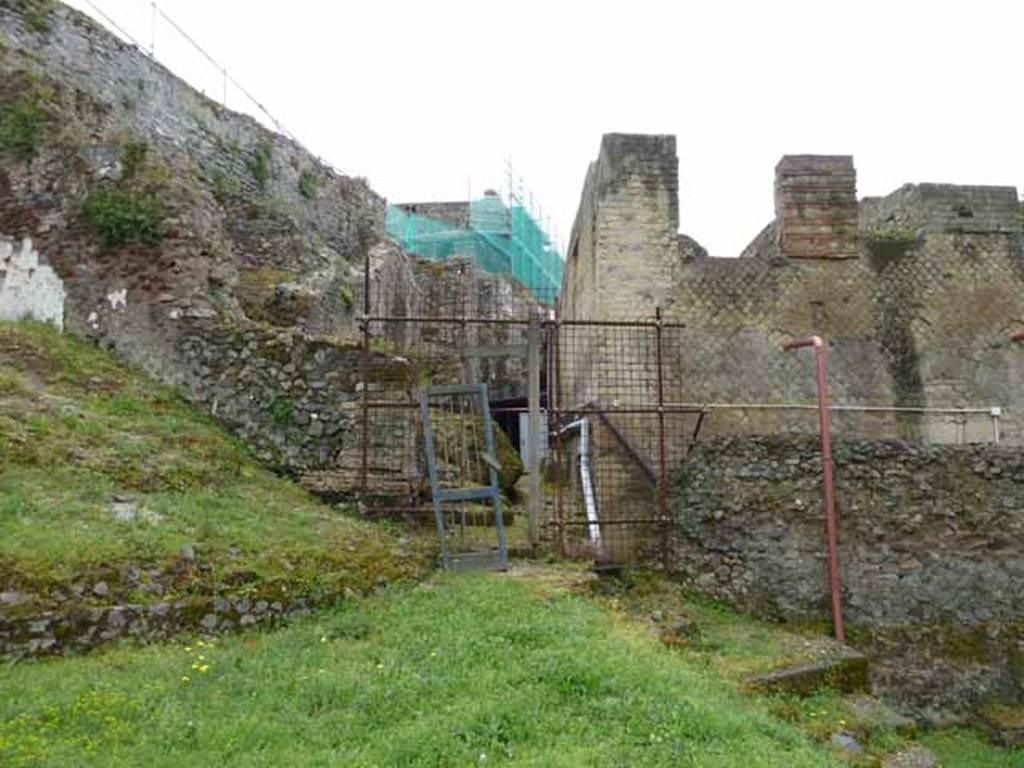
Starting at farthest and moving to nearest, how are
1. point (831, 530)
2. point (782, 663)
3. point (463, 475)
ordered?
point (463, 475), point (831, 530), point (782, 663)

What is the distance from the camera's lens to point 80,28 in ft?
50.0

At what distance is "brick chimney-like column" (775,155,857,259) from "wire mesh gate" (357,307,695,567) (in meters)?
1.99

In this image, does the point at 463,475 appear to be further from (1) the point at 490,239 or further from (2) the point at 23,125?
(1) the point at 490,239

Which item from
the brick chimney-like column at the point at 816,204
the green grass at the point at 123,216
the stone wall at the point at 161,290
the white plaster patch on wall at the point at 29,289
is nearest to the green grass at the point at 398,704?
the stone wall at the point at 161,290

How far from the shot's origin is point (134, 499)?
6.87 metres

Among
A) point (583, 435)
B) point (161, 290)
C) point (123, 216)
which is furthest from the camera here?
point (123, 216)

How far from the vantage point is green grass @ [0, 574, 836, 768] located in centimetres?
401

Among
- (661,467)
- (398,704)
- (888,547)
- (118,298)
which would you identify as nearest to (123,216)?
(118,298)

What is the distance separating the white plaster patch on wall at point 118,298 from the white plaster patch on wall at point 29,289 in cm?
62

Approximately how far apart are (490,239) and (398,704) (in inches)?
901

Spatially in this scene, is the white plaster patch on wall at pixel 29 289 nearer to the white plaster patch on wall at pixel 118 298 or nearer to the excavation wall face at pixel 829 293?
the white plaster patch on wall at pixel 118 298

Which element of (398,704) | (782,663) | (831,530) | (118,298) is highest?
(118,298)

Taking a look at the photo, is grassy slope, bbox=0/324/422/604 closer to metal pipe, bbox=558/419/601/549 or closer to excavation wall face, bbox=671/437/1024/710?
metal pipe, bbox=558/419/601/549

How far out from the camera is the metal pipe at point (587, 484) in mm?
8961
